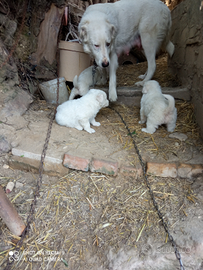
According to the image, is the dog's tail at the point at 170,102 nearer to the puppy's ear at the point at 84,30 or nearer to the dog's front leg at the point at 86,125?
the dog's front leg at the point at 86,125

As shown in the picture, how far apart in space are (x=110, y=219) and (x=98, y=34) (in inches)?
109

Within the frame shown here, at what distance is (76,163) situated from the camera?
245 centimetres

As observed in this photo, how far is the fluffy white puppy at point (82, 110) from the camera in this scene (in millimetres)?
3014

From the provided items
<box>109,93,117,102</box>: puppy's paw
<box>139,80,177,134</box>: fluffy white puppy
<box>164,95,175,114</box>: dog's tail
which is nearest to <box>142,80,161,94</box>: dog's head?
<box>139,80,177,134</box>: fluffy white puppy

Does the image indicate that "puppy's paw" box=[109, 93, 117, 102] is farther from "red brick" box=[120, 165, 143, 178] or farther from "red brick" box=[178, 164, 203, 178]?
"red brick" box=[178, 164, 203, 178]

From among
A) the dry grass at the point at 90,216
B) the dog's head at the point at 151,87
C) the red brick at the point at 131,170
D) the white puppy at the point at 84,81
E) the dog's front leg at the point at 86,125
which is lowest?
the dry grass at the point at 90,216

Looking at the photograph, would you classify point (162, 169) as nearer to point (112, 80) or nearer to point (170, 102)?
point (170, 102)

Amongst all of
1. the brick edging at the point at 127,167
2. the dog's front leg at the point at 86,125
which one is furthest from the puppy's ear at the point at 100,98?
the brick edging at the point at 127,167

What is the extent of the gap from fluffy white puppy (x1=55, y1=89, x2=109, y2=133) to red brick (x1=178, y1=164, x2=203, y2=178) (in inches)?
54.9

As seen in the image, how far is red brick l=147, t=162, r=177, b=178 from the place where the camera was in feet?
7.78

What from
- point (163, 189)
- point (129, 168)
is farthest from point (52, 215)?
point (163, 189)

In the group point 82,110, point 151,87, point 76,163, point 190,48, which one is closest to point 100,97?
point 82,110

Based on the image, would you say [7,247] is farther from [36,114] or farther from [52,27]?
[52,27]

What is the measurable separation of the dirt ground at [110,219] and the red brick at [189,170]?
70 mm
